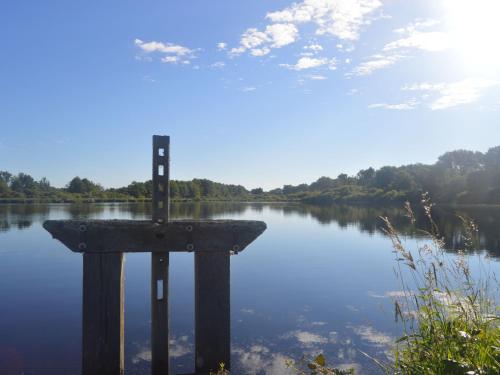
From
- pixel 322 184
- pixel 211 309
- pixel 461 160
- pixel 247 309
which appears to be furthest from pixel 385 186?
pixel 211 309

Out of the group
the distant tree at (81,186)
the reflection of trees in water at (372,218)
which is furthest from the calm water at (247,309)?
the distant tree at (81,186)

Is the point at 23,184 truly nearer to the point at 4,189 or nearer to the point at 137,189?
the point at 4,189

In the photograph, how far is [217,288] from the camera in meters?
4.02

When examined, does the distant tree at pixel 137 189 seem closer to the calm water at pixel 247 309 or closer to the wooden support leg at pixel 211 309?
the calm water at pixel 247 309

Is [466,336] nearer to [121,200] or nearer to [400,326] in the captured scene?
[400,326]

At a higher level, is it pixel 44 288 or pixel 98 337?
pixel 98 337

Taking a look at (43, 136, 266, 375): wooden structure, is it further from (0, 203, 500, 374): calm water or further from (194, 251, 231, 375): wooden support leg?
(0, 203, 500, 374): calm water

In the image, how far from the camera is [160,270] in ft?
13.3

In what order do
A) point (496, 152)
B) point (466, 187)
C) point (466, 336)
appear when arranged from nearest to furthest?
1. point (466, 336)
2. point (466, 187)
3. point (496, 152)

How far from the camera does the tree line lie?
72.2m

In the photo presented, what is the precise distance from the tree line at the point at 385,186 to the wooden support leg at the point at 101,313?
48.3m

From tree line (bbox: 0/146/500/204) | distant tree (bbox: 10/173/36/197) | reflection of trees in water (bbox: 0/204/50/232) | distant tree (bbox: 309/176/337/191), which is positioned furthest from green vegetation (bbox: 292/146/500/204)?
distant tree (bbox: 10/173/36/197)

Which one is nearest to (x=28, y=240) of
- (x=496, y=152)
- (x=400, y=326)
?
(x=400, y=326)

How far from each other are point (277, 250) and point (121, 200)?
273 feet
